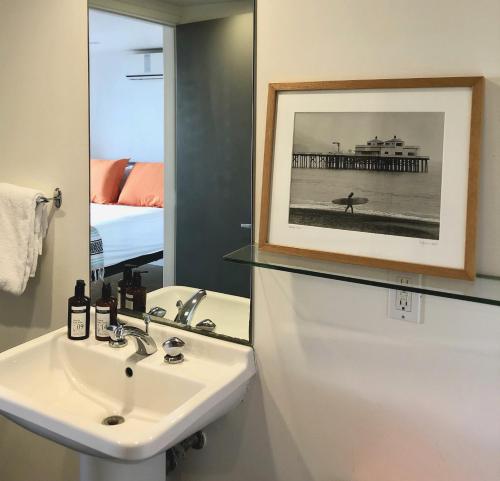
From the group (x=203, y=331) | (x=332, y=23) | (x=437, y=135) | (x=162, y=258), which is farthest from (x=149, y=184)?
(x=437, y=135)

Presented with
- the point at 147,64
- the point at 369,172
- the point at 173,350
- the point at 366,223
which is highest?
the point at 147,64

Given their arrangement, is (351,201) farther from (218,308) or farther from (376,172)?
(218,308)

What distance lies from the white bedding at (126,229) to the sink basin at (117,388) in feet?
0.79

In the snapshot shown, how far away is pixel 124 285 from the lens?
5.98ft

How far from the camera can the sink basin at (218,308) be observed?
1570 mm

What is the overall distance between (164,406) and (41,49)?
4.06ft

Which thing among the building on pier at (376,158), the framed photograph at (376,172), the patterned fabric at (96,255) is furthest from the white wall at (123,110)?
the building on pier at (376,158)

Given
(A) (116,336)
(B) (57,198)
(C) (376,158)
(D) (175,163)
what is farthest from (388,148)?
(B) (57,198)

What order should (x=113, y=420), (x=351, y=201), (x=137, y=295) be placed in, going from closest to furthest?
(x=351, y=201)
(x=113, y=420)
(x=137, y=295)

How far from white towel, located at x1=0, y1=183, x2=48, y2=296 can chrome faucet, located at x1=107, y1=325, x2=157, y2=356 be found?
0.44 m

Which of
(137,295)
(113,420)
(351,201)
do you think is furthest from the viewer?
(137,295)

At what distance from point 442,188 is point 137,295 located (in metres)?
1.06

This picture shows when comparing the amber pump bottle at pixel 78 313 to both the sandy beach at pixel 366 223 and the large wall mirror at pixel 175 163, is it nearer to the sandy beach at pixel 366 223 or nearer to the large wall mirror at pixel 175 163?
the large wall mirror at pixel 175 163

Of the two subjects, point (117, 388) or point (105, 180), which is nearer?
point (117, 388)
